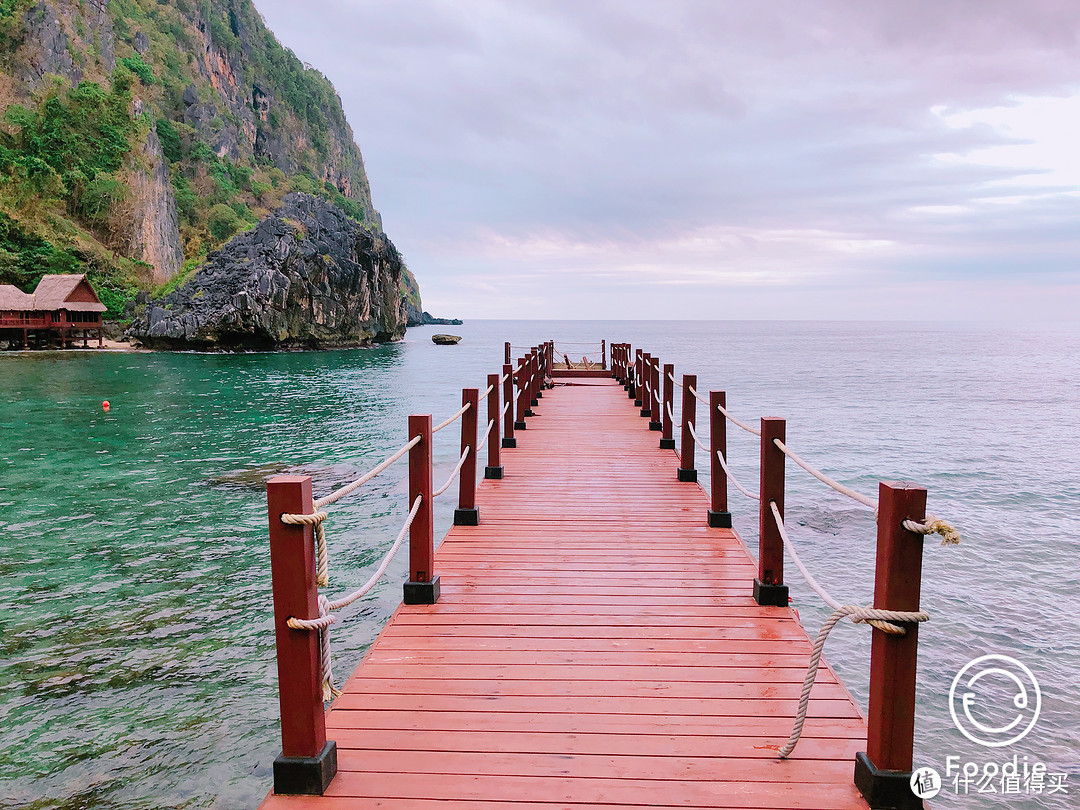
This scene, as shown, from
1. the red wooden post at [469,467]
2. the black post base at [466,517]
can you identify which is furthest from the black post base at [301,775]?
the black post base at [466,517]

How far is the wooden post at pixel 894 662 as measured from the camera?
2395 mm

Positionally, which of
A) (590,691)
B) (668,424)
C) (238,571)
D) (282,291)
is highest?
(282,291)

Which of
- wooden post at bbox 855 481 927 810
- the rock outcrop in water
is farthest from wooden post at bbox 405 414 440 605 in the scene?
the rock outcrop in water

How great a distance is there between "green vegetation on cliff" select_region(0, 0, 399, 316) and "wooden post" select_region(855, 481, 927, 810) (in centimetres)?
6318

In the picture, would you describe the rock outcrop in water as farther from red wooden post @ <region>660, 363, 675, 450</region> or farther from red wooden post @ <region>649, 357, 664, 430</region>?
red wooden post @ <region>660, 363, 675, 450</region>

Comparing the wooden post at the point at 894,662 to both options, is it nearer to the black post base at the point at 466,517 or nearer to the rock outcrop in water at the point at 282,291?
the black post base at the point at 466,517

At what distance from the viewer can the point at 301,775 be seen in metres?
2.61

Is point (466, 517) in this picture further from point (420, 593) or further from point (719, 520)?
point (719, 520)

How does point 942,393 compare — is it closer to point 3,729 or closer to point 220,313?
point 3,729

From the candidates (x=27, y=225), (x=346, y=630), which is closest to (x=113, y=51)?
(x=27, y=225)

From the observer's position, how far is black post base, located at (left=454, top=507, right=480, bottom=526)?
20.9 feet

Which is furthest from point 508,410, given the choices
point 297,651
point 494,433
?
point 297,651

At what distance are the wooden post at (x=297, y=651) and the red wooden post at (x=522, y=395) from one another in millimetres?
9247

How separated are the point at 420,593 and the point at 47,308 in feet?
189
